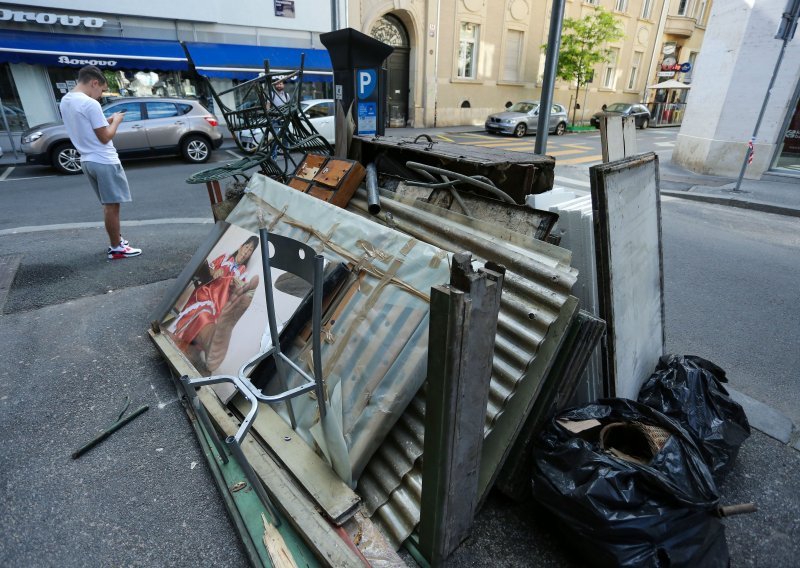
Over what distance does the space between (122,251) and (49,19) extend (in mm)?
12220

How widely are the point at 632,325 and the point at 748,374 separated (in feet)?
4.43

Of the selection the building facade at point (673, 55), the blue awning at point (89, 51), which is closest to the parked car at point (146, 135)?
the blue awning at point (89, 51)

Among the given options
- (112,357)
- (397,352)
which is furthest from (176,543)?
(112,357)

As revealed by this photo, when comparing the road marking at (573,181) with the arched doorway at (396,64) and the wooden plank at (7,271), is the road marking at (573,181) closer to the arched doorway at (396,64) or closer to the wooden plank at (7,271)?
the wooden plank at (7,271)

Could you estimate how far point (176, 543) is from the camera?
1.85 m

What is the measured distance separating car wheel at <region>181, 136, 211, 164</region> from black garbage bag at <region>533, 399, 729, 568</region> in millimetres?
11166

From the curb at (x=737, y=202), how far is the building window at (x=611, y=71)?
70.0ft

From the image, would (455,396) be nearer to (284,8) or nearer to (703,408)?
(703,408)

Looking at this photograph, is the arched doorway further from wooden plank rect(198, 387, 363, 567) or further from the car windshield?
wooden plank rect(198, 387, 363, 567)

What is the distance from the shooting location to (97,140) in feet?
14.4

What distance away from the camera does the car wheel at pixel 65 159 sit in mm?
9266

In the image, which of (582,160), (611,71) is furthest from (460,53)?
(611,71)

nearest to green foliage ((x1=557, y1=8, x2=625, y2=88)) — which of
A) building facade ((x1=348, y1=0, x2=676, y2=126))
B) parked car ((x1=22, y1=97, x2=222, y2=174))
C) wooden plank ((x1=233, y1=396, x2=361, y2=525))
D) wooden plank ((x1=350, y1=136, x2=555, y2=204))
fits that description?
building facade ((x1=348, y1=0, x2=676, y2=126))

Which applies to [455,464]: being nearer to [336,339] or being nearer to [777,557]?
[336,339]
